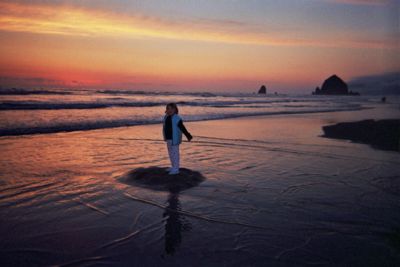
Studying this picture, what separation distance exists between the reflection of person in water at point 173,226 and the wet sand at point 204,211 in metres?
0.02

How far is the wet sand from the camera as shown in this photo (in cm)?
443

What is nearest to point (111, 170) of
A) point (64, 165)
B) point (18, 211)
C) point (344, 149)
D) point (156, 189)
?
point (64, 165)

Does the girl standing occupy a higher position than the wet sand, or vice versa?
the girl standing

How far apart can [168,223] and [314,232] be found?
2.34 meters

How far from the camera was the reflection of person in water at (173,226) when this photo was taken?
186 inches

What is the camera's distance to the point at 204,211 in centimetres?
611

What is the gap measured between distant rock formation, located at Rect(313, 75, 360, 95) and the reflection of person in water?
18806 cm

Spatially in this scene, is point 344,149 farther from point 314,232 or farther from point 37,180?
point 37,180

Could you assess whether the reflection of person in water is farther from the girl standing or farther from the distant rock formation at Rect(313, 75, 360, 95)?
the distant rock formation at Rect(313, 75, 360, 95)

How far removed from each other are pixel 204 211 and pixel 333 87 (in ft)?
639

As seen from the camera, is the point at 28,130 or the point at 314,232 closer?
the point at 314,232

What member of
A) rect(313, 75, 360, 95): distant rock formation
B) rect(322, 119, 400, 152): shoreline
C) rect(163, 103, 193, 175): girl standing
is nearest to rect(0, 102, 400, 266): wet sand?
rect(163, 103, 193, 175): girl standing

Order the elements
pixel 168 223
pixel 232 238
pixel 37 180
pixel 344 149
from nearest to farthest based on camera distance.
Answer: pixel 232 238 < pixel 168 223 < pixel 37 180 < pixel 344 149

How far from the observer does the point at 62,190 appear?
712cm
